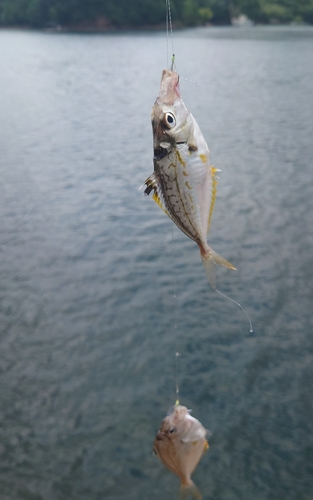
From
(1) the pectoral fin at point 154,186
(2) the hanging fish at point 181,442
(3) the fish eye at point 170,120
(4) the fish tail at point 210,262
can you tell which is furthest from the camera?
(2) the hanging fish at point 181,442

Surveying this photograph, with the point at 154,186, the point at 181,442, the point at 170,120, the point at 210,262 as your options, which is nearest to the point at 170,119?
the point at 170,120

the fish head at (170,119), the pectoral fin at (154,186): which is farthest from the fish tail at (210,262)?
the fish head at (170,119)

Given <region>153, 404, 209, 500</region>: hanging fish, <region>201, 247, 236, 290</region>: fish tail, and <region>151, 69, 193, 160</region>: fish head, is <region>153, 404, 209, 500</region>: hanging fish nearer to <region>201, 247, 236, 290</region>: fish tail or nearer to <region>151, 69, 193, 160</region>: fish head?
<region>201, 247, 236, 290</region>: fish tail

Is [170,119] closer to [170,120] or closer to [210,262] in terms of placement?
[170,120]

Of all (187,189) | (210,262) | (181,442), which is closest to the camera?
(187,189)

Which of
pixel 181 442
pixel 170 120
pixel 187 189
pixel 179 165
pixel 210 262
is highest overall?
pixel 170 120

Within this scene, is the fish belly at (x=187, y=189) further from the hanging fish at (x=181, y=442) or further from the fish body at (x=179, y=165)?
the hanging fish at (x=181, y=442)

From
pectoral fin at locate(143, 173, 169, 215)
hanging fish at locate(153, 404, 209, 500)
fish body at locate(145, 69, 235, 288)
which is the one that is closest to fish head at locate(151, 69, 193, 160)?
fish body at locate(145, 69, 235, 288)
